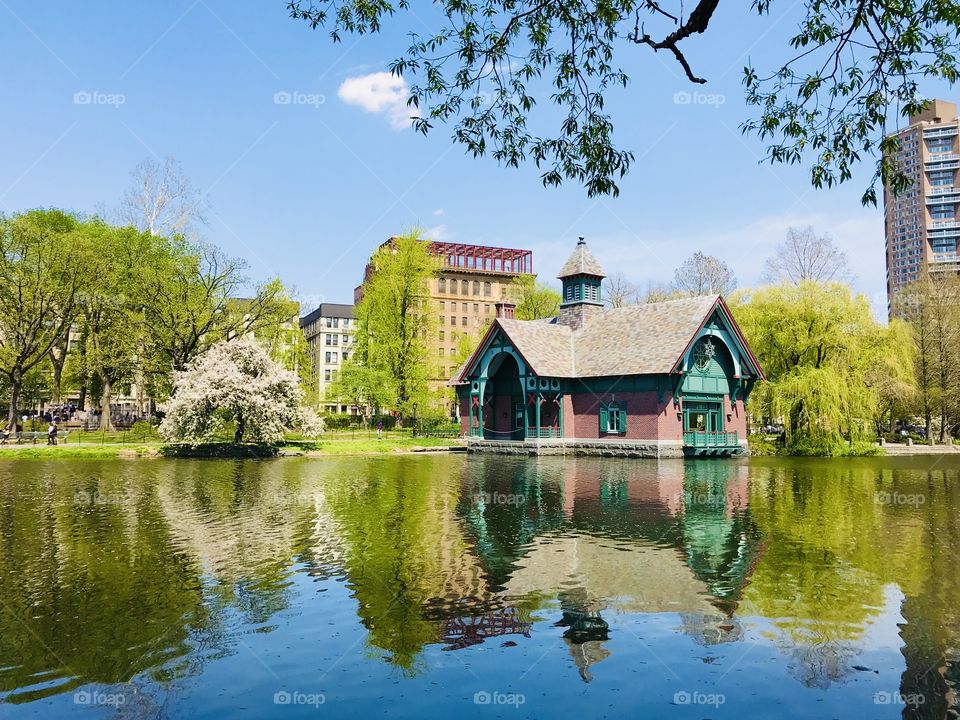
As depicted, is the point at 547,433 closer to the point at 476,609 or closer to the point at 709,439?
the point at 709,439

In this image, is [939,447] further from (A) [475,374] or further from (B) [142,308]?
(B) [142,308]

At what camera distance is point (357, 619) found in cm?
898

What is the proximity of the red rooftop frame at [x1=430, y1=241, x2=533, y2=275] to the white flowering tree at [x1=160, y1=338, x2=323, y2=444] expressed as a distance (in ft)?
259

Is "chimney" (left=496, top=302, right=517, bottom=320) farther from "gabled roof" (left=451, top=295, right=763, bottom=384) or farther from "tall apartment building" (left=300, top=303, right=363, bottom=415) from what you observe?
"tall apartment building" (left=300, top=303, right=363, bottom=415)

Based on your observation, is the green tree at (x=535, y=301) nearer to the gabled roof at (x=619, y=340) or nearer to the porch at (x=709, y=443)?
the gabled roof at (x=619, y=340)

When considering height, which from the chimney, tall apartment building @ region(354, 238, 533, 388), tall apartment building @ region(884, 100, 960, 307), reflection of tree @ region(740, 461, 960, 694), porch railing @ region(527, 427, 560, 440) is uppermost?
tall apartment building @ region(884, 100, 960, 307)

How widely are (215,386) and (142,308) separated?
1485cm

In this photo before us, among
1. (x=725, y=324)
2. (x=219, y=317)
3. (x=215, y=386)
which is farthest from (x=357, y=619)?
(x=219, y=317)

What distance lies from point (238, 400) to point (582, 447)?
2114 cm

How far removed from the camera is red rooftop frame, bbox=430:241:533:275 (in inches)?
4788

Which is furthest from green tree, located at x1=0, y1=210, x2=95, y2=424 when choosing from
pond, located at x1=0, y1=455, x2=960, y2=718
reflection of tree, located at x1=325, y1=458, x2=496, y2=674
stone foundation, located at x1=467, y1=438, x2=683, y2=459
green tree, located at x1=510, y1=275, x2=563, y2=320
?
green tree, located at x1=510, y1=275, x2=563, y2=320

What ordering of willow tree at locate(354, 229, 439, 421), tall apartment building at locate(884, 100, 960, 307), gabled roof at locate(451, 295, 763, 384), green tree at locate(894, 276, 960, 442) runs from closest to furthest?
gabled roof at locate(451, 295, 763, 384) → green tree at locate(894, 276, 960, 442) → willow tree at locate(354, 229, 439, 421) → tall apartment building at locate(884, 100, 960, 307)

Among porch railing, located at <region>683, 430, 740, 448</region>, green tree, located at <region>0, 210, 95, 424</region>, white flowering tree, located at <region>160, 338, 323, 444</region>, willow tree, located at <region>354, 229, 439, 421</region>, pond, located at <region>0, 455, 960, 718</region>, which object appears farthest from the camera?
willow tree, located at <region>354, 229, 439, 421</region>

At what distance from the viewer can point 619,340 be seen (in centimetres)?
4572
